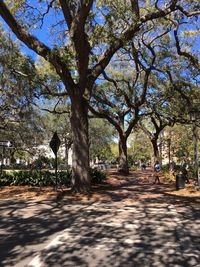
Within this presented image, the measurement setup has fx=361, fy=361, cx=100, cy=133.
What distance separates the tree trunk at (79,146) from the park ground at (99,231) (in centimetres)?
132

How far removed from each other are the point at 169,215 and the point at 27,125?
75.3 feet

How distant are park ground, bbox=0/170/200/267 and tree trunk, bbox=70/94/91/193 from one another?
1323mm

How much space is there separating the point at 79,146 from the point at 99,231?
7.79 m

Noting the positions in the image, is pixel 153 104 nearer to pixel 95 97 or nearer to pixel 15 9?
pixel 95 97

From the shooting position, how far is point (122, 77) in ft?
95.3

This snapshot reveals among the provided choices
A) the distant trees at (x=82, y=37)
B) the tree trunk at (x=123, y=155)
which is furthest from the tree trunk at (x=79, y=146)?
the tree trunk at (x=123, y=155)

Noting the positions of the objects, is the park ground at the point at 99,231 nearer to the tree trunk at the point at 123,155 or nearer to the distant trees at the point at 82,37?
the distant trees at the point at 82,37

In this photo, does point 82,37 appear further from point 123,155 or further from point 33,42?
point 123,155

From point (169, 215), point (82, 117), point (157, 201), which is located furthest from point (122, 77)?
point (169, 215)

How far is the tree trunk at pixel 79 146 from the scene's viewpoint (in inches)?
640

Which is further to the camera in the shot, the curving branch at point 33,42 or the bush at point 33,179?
the bush at point 33,179

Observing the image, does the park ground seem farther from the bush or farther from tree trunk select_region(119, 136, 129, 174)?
tree trunk select_region(119, 136, 129, 174)

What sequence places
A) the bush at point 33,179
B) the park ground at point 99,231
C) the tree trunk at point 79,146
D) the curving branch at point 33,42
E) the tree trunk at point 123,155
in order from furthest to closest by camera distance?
the tree trunk at point 123,155
the bush at point 33,179
the tree trunk at point 79,146
the curving branch at point 33,42
the park ground at point 99,231

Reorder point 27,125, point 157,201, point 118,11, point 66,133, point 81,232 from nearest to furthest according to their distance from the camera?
point 81,232 < point 157,201 < point 118,11 < point 27,125 < point 66,133
